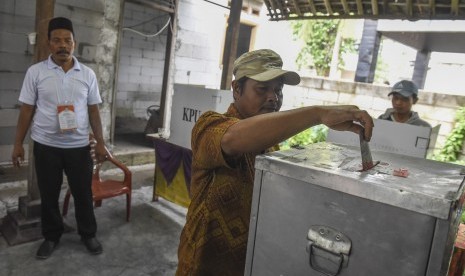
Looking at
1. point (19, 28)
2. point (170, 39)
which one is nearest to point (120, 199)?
point (19, 28)

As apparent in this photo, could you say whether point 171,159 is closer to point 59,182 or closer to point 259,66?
point 59,182

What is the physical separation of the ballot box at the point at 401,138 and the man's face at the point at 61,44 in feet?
8.07

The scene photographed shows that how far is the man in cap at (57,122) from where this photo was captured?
9.53 ft

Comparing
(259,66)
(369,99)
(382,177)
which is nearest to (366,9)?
(259,66)

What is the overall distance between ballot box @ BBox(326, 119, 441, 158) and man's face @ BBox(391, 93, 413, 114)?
837 mm

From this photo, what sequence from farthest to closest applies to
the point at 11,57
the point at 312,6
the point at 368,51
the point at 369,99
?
1. the point at 368,51
2. the point at 369,99
3. the point at 11,57
4. the point at 312,6

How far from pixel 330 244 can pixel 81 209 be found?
2981 millimetres

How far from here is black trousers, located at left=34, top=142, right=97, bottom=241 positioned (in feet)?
9.87

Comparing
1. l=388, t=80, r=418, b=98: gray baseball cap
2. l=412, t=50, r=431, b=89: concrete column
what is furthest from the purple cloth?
l=412, t=50, r=431, b=89: concrete column

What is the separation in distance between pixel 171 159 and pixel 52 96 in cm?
174

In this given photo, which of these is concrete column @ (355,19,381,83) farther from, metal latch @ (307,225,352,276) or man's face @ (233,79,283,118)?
metal latch @ (307,225,352,276)

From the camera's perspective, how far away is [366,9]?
327 centimetres

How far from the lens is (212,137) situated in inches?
44.6

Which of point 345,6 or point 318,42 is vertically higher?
point 318,42
